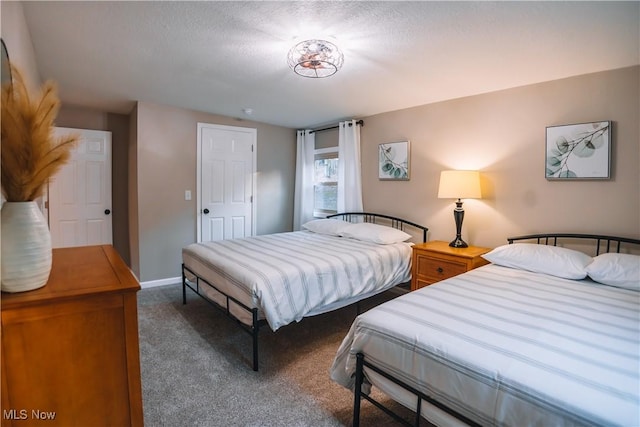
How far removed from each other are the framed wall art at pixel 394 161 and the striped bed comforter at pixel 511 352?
6.88ft

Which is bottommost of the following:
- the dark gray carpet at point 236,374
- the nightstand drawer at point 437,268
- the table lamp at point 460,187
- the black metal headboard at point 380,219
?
the dark gray carpet at point 236,374

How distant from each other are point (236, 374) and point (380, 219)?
104 inches

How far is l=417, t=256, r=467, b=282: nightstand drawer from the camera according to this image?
2924 mm

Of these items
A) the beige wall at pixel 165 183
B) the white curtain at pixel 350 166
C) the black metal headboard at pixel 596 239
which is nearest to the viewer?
the black metal headboard at pixel 596 239

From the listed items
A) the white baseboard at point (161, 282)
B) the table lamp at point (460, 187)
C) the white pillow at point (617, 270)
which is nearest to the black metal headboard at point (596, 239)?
the white pillow at point (617, 270)

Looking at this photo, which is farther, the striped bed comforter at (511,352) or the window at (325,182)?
the window at (325,182)

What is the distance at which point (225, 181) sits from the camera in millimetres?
4656

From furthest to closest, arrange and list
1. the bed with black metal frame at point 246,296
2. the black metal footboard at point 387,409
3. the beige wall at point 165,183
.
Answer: the beige wall at point 165,183, the bed with black metal frame at point 246,296, the black metal footboard at point 387,409

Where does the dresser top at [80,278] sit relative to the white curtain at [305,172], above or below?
below

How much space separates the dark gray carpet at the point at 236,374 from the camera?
1865 mm

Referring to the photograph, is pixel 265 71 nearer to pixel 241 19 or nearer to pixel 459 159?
pixel 241 19

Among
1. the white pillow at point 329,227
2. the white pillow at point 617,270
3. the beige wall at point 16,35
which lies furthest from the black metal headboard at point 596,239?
the beige wall at point 16,35

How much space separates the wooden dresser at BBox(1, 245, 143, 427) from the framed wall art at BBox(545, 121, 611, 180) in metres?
3.20

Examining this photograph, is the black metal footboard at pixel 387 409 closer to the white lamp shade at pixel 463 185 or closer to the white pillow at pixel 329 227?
the white lamp shade at pixel 463 185
